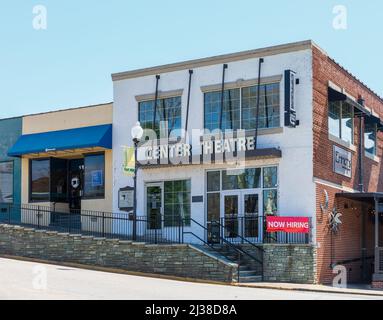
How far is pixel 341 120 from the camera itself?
2836 centimetres

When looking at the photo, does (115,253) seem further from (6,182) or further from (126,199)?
(6,182)

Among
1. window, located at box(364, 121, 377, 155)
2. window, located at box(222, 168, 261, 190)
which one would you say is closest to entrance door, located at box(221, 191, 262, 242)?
window, located at box(222, 168, 261, 190)

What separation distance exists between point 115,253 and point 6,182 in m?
9.26

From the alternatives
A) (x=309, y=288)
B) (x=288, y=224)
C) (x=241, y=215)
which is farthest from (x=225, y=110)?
(x=309, y=288)

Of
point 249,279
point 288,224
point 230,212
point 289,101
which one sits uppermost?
point 289,101

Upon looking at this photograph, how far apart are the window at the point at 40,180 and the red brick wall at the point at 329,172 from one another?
12181mm

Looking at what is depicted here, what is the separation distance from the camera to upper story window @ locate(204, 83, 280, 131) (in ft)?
85.6

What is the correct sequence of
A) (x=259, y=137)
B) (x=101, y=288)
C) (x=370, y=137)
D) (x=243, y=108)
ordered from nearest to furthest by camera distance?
(x=101, y=288), (x=259, y=137), (x=243, y=108), (x=370, y=137)

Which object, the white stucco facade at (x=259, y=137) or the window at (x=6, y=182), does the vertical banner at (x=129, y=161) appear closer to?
the white stucco facade at (x=259, y=137)

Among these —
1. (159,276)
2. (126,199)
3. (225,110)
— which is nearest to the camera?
(159,276)
